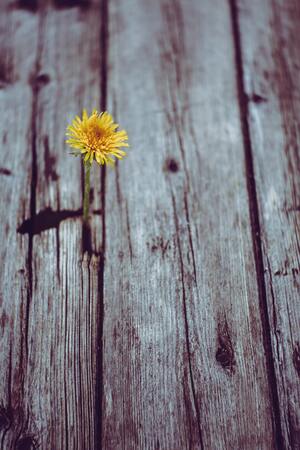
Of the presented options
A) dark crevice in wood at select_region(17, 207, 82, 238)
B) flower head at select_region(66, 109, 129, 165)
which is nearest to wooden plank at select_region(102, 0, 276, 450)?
dark crevice in wood at select_region(17, 207, 82, 238)

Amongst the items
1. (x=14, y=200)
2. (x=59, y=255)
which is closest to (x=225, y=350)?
(x=59, y=255)

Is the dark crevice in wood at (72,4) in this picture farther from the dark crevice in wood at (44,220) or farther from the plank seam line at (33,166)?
the dark crevice in wood at (44,220)

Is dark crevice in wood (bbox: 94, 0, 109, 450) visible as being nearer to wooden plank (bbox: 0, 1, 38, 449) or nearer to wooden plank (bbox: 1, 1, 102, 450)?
wooden plank (bbox: 1, 1, 102, 450)

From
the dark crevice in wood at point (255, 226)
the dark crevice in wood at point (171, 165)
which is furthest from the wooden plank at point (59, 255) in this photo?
the dark crevice in wood at point (255, 226)

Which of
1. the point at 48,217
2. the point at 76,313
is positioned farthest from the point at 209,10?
the point at 76,313

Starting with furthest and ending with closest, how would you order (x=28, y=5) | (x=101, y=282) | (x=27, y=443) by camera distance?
(x=28, y=5)
(x=101, y=282)
(x=27, y=443)

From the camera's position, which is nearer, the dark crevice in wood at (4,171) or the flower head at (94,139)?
the flower head at (94,139)

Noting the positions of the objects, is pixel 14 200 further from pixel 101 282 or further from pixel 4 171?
pixel 101 282
